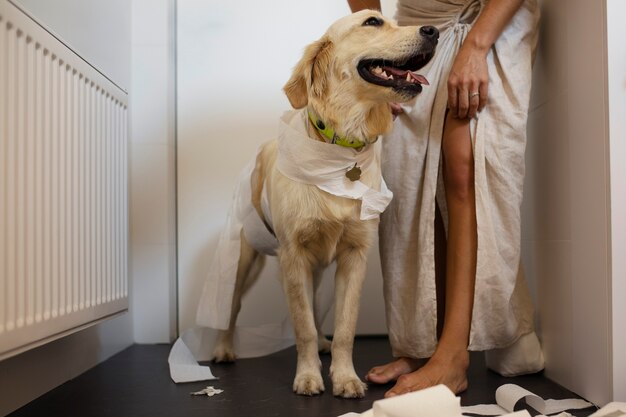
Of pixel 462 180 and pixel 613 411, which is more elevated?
pixel 462 180

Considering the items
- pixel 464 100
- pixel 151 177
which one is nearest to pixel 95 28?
pixel 151 177

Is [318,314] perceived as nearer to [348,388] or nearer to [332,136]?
[348,388]

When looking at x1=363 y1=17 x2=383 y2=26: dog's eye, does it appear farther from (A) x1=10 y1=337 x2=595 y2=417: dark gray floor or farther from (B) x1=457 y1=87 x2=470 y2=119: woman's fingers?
(A) x1=10 y1=337 x2=595 y2=417: dark gray floor

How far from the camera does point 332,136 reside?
5.85 feet

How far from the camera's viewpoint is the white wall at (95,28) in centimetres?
177

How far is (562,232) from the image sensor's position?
174 cm

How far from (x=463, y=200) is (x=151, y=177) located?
147 cm

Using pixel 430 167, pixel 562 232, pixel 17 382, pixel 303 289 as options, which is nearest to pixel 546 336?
pixel 562 232

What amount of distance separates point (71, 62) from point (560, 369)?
64.4 inches

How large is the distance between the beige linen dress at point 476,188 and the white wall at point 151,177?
3.74 feet

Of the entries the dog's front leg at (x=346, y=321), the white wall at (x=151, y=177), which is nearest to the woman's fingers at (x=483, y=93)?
the dog's front leg at (x=346, y=321)

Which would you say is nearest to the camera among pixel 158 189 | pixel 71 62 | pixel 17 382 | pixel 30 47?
pixel 30 47

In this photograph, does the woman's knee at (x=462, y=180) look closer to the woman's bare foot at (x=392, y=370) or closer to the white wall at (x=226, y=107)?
the woman's bare foot at (x=392, y=370)

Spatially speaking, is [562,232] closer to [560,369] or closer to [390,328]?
[560,369]
